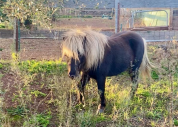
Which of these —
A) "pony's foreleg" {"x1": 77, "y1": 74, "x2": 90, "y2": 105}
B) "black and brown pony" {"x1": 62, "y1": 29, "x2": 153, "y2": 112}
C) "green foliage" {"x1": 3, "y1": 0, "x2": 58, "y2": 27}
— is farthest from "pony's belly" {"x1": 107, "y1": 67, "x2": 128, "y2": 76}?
"green foliage" {"x1": 3, "y1": 0, "x2": 58, "y2": 27}

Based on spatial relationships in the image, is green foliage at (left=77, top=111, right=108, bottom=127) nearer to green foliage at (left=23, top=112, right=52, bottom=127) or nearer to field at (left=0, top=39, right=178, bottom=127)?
field at (left=0, top=39, right=178, bottom=127)

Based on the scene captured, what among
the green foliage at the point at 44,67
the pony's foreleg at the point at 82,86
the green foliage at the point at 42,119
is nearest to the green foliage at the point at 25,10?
the pony's foreleg at the point at 82,86

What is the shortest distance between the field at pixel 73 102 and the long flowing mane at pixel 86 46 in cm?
58

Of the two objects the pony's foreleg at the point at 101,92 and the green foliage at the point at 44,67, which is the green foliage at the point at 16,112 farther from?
the green foliage at the point at 44,67

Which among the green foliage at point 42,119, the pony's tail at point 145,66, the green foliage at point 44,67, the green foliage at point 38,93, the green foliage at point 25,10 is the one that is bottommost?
the green foliage at point 42,119

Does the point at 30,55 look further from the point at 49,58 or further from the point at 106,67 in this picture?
the point at 106,67

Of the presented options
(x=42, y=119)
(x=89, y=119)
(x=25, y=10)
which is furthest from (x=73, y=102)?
(x=25, y=10)

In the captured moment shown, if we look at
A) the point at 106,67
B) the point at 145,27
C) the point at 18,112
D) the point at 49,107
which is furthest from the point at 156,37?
the point at 18,112

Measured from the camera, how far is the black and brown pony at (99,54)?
3299 mm

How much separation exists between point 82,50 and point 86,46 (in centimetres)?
Result: 14

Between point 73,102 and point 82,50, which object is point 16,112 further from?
point 82,50

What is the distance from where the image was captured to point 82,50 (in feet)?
10.9

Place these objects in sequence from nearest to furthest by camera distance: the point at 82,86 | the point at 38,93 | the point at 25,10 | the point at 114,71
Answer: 1. the point at 25,10
2. the point at 82,86
3. the point at 114,71
4. the point at 38,93

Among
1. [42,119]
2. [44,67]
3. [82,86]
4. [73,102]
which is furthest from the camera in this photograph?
[44,67]
